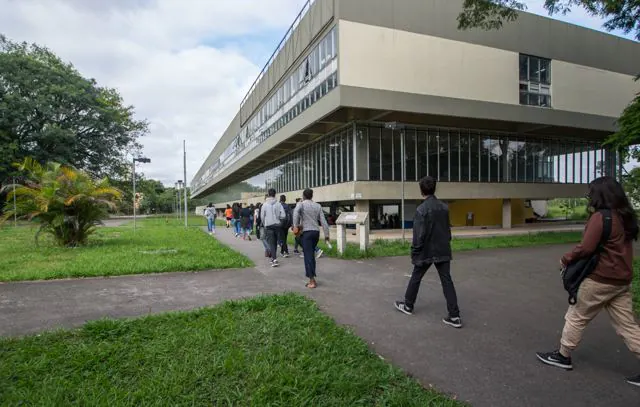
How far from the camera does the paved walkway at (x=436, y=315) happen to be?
10.2 ft

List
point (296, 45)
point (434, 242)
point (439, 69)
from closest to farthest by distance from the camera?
point (434, 242) < point (439, 69) < point (296, 45)

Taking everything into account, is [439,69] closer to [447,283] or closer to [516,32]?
[516,32]

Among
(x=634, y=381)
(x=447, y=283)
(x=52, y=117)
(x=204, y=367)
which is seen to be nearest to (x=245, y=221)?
(x=447, y=283)

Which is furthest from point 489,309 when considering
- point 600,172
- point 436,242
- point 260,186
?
point 260,186

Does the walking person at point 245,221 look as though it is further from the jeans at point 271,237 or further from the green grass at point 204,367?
the green grass at point 204,367

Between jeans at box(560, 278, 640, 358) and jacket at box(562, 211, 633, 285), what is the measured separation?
74mm

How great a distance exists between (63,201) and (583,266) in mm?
12606

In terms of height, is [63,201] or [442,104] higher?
[442,104]

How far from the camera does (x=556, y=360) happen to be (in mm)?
3398

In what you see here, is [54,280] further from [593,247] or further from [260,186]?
[260,186]

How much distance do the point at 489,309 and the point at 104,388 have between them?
4781mm

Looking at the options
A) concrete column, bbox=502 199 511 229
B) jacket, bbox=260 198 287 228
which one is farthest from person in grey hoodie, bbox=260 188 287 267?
concrete column, bbox=502 199 511 229

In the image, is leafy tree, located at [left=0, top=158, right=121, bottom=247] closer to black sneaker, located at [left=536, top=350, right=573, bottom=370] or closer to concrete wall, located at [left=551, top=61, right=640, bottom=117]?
black sneaker, located at [left=536, top=350, right=573, bottom=370]

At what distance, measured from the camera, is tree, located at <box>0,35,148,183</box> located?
30.3m
